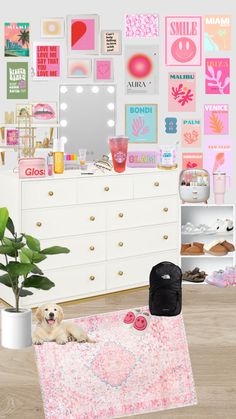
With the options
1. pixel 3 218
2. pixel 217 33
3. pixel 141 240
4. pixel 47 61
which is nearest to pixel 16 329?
pixel 3 218

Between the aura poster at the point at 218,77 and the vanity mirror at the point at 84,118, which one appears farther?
the aura poster at the point at 218,77

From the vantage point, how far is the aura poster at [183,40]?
5117 millimetres

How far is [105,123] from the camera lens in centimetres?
509

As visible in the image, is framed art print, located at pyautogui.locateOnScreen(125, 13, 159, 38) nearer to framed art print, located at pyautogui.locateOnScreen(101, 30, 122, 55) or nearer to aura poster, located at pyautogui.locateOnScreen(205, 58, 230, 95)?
framed art print, located at pyautogui.locateOnScreen(101, 30, 122, 55)

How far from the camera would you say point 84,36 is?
5.03 meters

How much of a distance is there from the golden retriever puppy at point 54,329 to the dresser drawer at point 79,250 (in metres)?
0.74

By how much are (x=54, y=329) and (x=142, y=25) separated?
2534 millimetres

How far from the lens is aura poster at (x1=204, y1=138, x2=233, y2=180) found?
17.2 feet

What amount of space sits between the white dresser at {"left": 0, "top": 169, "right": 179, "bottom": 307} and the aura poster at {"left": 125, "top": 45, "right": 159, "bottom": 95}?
0.71 m

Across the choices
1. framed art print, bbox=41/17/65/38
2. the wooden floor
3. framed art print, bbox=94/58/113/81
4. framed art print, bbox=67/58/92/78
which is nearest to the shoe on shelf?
the wooden floor

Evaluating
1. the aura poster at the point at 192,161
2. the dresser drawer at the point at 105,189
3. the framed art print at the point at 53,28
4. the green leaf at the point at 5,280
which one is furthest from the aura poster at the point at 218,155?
the green leaf at the point at 5,280

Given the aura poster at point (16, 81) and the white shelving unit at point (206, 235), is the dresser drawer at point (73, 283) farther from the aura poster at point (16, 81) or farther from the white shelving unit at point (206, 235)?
the aura poster at point (16, 81)

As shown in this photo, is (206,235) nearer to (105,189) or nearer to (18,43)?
(105,189)

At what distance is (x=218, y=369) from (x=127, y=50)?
2.63 meters
